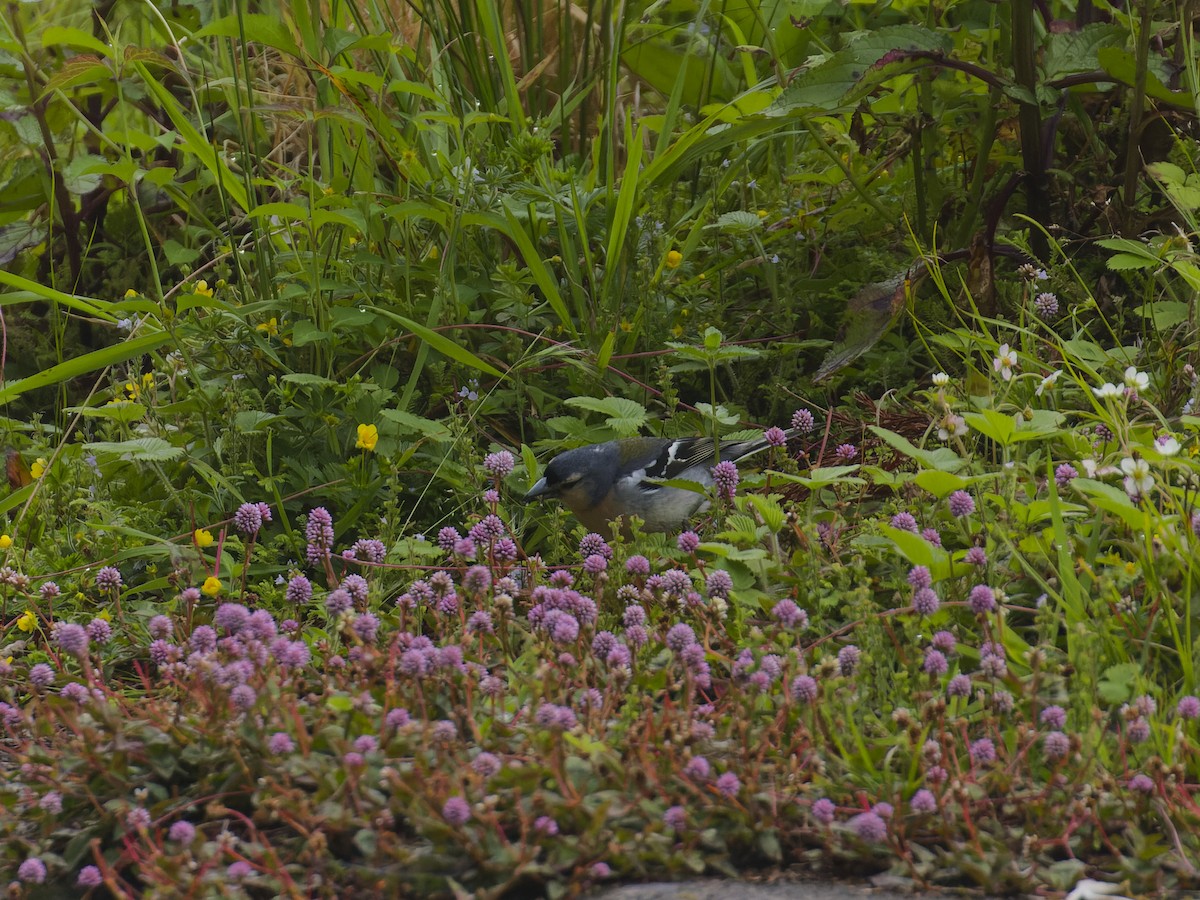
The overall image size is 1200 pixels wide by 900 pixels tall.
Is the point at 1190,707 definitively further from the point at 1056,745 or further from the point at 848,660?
the point at 848,660

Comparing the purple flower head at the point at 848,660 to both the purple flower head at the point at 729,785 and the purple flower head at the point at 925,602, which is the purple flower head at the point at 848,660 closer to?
the purple flower head at the point at 925,602

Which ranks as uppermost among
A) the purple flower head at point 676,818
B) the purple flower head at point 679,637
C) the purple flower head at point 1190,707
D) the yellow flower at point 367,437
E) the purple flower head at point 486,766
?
the purple flower head at point 486,766

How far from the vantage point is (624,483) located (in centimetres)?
382

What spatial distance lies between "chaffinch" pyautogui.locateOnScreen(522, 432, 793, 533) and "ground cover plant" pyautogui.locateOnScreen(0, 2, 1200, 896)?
0.31ft

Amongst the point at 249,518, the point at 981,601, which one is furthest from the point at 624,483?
the point at 981,601

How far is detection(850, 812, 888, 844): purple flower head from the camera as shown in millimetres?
1982

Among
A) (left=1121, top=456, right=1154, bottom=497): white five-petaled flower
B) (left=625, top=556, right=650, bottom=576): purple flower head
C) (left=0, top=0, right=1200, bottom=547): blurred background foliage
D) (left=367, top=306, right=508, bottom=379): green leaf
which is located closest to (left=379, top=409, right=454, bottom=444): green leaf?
(left=0, top=0, right=1200, bottom=547): blurred background foliage

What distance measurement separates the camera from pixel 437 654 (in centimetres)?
226

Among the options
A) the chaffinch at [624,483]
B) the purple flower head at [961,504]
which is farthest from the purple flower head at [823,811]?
the chaffinch at [624,483]

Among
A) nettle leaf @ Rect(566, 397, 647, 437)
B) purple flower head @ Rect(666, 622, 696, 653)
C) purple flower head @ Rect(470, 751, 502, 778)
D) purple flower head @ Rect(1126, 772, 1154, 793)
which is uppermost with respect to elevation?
purple flower head @ Rect(470, 751, 502, 778)

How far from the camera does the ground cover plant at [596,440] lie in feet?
6.88

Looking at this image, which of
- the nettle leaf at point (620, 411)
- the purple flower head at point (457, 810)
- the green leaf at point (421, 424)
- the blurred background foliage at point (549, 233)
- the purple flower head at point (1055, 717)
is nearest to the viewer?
the purple flower head at point (457, 810)

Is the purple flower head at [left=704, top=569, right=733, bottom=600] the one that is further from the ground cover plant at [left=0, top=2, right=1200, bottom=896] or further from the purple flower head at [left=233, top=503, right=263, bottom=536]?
the purple flower head at [left=233, top=503, right=263, bottom=536]

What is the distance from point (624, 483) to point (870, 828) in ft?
6.31
